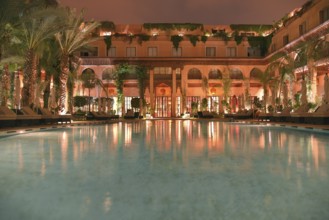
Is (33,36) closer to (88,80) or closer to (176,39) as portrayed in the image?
(88,80)

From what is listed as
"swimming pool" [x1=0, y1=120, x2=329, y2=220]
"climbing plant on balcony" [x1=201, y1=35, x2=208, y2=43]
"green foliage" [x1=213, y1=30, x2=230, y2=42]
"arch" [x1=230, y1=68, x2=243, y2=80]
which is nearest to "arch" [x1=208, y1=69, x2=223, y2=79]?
"arch" [x1=230, y1=68, x2=243, y2=80]

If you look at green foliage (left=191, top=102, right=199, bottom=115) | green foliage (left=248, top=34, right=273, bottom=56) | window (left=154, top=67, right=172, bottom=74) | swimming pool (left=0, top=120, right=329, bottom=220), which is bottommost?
swimming pool (left=0, top=120, right=329, bottom=220)

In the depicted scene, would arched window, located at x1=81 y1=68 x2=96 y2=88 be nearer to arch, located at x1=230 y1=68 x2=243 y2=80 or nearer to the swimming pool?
arch, located at x1=230 y1=68 x2=243 y2=80

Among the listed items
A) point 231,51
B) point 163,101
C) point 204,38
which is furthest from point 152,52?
point 231,51

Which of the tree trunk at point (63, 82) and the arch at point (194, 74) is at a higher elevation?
the arch at point (194, 74)

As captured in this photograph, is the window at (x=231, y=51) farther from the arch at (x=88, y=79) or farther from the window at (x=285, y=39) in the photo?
the arch at (x=88, y=79)

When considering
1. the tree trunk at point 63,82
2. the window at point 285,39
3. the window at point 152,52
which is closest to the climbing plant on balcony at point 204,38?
the window at point 152,52

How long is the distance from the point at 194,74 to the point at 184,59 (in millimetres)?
4118

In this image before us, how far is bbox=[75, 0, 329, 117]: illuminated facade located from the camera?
45.5 meters

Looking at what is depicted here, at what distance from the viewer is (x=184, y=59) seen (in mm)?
45656

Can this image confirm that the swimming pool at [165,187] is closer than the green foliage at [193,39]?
Yes

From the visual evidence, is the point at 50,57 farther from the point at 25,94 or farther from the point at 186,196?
the point at 186,196

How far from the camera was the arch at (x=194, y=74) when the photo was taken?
48875mm

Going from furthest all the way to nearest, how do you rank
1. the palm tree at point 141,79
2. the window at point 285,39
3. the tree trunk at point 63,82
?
the palm tree at point 141,79, the window at point 285,39, the tree trunk at point 63,82
